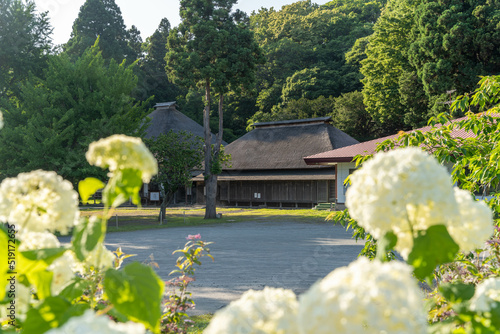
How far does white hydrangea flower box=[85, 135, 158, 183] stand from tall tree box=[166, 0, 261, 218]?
23094 mm

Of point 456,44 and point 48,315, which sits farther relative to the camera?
point 456,44

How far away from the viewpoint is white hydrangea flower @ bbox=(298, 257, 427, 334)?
0.73 m

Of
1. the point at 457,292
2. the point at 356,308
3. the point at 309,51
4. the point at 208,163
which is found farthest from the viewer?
the point at 309,51

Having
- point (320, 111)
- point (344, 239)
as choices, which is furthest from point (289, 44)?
point (344, 239)

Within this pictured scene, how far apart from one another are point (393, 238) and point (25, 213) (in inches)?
41.9

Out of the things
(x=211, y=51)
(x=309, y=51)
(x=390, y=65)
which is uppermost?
(x=309, y=51)

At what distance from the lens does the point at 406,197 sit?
1100 millimetres

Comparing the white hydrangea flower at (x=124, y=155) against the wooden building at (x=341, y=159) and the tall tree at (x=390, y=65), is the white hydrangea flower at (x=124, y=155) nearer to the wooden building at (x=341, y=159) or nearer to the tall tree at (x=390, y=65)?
the wooden building at (x=341, y=159)

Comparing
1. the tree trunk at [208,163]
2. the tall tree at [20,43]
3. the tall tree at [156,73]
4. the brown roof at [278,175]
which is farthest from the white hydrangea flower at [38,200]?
the tall tree at [156,73]

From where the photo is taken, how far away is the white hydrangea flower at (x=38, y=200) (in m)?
1.27

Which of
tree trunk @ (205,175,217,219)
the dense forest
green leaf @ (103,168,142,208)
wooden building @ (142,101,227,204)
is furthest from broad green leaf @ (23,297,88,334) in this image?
wooden building @ (142,101,227,204)

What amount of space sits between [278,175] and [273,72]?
20.5 metres

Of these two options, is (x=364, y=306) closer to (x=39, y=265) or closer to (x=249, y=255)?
(x=39, y=265)

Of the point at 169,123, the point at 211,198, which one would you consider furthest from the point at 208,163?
the point at 169,123
